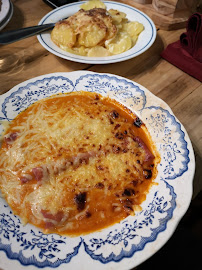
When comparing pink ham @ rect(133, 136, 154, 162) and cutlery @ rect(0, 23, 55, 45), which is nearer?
pink ham @ rect(133, 136, 154, 162)

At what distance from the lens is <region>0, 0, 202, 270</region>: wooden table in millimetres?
2176

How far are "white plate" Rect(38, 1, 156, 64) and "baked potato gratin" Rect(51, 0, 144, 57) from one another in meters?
0.07

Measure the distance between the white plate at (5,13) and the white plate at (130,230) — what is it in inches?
48.2

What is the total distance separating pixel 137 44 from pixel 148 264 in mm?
1909

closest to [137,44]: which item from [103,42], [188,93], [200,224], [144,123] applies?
[103,42]

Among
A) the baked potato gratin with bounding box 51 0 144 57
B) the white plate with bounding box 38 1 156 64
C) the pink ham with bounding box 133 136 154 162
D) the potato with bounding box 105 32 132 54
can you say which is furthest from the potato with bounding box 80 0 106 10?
the pink ham with bounding box 133 136 154 162

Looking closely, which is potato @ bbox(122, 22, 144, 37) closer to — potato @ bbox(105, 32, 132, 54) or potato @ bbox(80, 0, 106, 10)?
potato @ bbox(105, 32, 132, 54)

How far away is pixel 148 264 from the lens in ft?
6.18

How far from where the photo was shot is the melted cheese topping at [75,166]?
4.74 ft

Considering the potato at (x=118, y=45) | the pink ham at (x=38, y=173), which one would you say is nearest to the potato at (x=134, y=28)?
the potato at (x=118, y=45)

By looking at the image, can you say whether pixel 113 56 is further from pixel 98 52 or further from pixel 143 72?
pixel 143 72

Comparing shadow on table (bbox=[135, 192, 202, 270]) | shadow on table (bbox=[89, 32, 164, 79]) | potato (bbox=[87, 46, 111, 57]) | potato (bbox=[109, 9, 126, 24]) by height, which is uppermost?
potato (bbox=[109, 9, 126, 24])

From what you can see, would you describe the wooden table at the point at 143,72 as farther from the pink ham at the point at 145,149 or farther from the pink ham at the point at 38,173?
the pink ham at the point at 38,173

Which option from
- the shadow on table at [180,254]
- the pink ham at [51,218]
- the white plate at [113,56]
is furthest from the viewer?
the white plate at [113,56]
